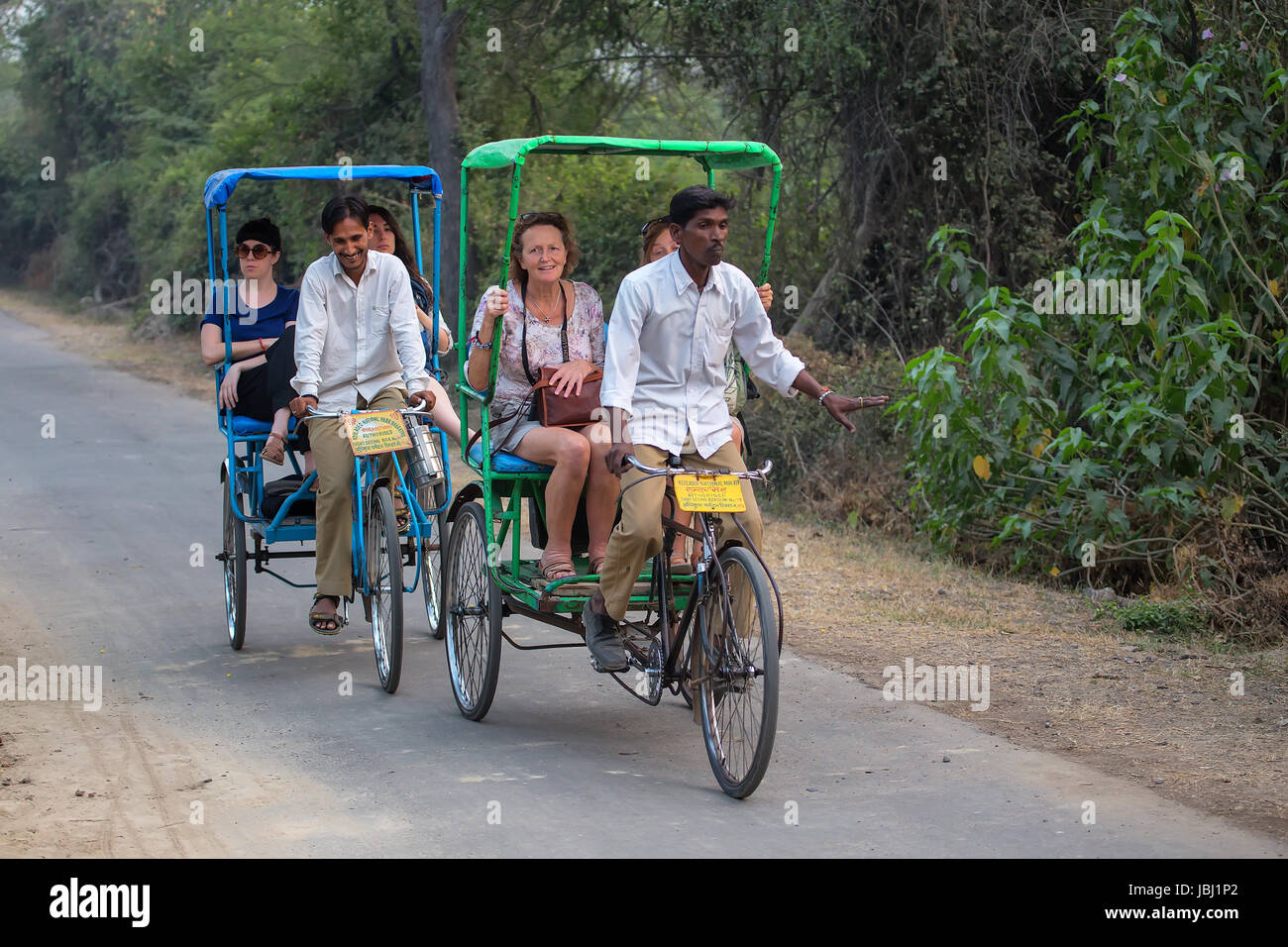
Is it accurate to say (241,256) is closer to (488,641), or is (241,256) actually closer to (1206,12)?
(488,641)

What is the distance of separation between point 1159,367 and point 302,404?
497 cm

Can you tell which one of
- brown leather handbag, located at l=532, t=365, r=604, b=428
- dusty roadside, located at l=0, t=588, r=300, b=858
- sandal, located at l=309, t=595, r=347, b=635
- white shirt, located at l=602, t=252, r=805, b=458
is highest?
white shirt, located at l=602, t=252, r=805, b=458

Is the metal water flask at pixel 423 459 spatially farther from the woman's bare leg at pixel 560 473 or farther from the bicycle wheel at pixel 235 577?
the bicycle wheel at pixel 235 577

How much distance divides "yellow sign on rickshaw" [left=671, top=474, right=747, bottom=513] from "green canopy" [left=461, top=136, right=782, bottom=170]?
1349mm

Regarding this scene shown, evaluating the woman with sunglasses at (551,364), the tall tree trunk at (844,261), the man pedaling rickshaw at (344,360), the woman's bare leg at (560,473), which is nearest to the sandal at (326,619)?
the man pedaling rickshaw at (344,360)

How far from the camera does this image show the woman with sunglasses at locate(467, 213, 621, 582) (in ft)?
19.6

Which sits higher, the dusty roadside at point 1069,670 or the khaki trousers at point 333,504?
the khaki trousers at point 333,504

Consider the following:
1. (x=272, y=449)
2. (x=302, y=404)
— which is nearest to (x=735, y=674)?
(x=302, y=404)

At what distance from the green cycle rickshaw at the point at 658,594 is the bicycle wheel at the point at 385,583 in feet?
0.80

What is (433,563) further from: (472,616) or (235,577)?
(472,616)

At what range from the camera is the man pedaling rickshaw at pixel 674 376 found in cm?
544

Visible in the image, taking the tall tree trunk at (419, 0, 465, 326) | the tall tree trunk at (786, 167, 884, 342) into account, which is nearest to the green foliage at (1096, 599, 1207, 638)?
the tall tree trunk at (786, 167, 884, 342)

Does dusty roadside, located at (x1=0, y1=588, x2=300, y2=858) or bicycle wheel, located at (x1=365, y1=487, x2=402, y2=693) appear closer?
dusty roadside, located at (x1=0, y1=588, x2=300, y2=858)

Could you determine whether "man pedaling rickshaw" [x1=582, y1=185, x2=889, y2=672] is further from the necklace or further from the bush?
the bush
